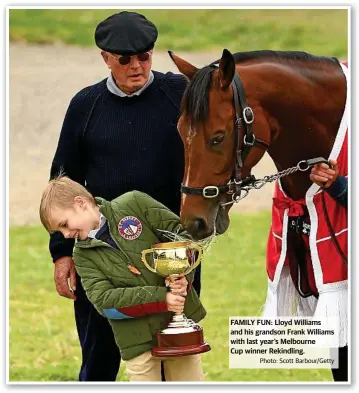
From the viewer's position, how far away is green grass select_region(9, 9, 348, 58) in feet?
17.9

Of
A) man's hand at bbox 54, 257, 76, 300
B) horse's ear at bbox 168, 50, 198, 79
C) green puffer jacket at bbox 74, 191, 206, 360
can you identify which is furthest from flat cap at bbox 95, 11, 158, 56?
man's hand at bbox 54, 257, 76, 300

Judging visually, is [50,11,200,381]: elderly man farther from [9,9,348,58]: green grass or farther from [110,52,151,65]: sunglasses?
[9,9,348,58]: green grass

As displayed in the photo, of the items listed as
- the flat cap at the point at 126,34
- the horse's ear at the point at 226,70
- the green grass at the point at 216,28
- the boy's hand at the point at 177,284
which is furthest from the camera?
the green grass at the point at 216,28

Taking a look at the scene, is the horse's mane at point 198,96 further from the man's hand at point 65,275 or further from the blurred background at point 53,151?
the blurred background at point 53,151

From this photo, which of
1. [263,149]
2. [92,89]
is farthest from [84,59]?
[263,149]

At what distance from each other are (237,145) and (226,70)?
0.27 meters

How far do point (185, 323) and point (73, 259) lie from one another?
0.50 metres

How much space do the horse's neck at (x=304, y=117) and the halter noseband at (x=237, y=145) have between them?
5.5 inches

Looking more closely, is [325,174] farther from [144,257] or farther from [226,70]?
[144,257]

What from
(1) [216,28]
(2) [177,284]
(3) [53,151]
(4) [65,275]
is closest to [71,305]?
(3) [53,151]

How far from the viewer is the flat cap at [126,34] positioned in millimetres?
4496

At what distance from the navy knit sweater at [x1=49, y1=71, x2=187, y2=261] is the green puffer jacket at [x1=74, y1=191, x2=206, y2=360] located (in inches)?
6.2

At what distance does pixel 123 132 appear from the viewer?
460 cm

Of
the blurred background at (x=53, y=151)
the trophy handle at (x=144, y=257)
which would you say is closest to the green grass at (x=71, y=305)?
the blurred background at (x=53, y=151)
